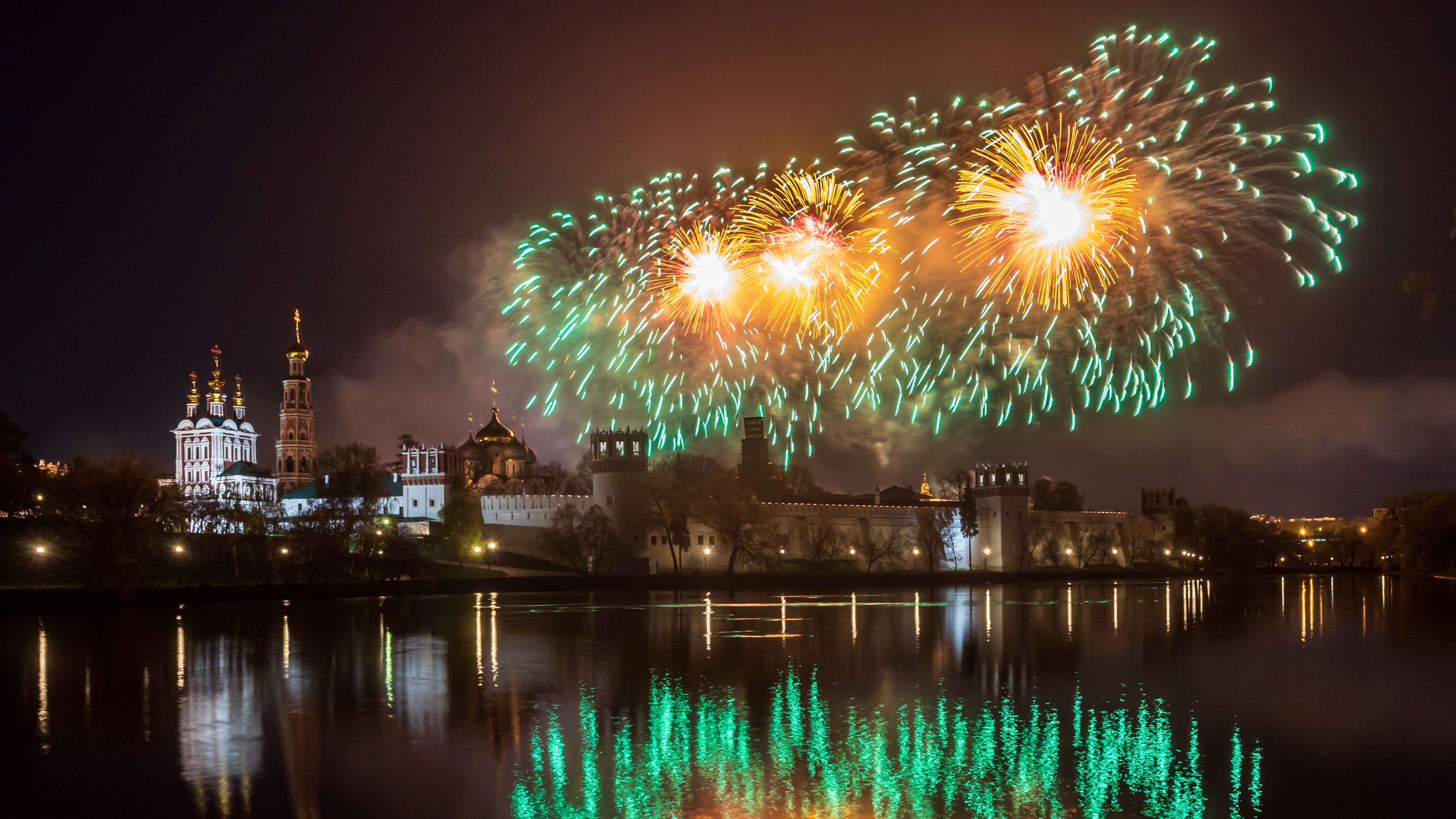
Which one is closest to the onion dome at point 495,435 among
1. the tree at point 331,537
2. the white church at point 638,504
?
the white church at point 638,504

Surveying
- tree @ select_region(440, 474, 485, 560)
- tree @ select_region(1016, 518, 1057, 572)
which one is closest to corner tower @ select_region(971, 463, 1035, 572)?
tree @ select_region(1016, 518, 1057, 572)

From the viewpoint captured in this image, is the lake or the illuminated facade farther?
the illuminated facade

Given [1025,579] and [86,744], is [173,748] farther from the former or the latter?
[1025,579]

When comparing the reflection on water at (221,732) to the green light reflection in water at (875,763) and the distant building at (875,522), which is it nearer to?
the green light reflection in water at (875,763)

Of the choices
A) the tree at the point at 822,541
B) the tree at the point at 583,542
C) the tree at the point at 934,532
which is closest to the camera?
the tree at the point at 583,542

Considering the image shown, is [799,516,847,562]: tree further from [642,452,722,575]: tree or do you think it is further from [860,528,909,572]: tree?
[642,452,722,575]: tree

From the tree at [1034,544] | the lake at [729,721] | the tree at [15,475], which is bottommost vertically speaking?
the tree at [1034,544]

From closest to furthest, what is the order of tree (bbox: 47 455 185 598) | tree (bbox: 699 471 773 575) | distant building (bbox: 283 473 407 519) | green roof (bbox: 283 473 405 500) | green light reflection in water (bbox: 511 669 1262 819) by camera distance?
1. green light reflection in water (bbox: 511 669 1262 819)
2. tree (bbox: 47 455 185 598)
3. tree (bbox: 699 471 773 575)
4. distant building (bbox: 283 473 407 519)
5. green roof (bbox: 283 473 405 500)
